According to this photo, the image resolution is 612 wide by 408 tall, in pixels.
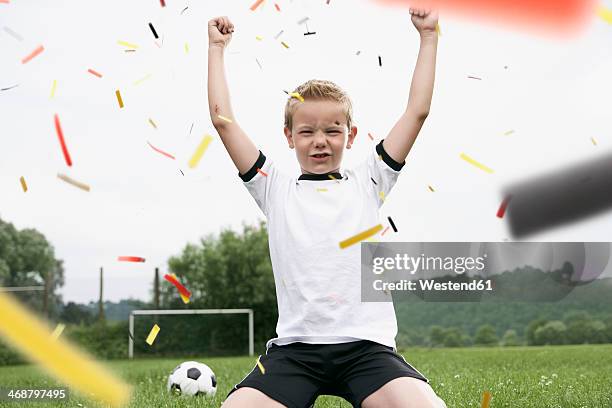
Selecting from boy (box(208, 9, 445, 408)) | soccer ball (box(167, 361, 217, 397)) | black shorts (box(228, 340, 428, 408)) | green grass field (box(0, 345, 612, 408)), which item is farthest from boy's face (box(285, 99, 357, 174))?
soccer ball (box(167, 361, 217, 397))

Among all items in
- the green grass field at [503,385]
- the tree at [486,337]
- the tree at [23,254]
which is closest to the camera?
the green grass field at [503,385]

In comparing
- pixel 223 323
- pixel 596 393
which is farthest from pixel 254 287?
pixel 596 393

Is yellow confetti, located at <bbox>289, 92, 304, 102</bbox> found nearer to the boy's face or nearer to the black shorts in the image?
the boy's face

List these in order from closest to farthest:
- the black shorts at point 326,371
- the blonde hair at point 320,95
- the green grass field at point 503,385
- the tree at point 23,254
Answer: the black shorts at point 326,371 → the blonde hair at point 320,95 → the green grass field at point 503,385 → the tree at point 23,254

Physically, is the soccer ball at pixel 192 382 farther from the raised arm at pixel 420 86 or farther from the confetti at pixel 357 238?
the raised arm at pixel 420 86

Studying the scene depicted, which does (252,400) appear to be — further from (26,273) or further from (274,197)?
(26,273)

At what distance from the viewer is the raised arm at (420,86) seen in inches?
138

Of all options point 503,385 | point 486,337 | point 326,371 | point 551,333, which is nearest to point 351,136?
point 326,371

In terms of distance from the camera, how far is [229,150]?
3658mm

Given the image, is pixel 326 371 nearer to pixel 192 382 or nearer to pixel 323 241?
pixel 323 241

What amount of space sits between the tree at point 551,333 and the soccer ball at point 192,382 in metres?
11.7

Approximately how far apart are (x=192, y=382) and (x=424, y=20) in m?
4.02

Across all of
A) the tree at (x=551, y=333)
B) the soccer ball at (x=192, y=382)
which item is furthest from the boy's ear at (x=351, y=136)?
the tree at (x=551, y=333)

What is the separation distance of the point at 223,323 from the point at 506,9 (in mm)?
17921
